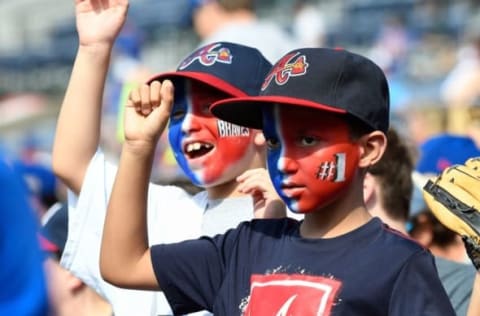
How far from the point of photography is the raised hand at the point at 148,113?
299 cm

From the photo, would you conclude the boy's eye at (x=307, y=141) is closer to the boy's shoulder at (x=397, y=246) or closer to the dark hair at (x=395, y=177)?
the boy's shoulder at (x=397, y=246)

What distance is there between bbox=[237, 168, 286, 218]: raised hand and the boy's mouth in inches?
7.4

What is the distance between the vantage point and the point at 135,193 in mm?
3021

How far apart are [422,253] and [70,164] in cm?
121

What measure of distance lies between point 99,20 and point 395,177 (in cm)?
134

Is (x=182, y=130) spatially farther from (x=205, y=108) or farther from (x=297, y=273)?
(x=297, y=273)

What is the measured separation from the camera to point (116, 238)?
304 centimetres

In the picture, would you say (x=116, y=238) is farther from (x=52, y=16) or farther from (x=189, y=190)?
(x=52, y=16)

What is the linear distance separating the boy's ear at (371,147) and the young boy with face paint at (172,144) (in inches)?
24.1

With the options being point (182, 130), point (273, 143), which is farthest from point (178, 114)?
point (273, 143)

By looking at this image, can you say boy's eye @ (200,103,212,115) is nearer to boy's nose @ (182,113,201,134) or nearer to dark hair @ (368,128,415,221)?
boy's nose @ (182,113,201,134)

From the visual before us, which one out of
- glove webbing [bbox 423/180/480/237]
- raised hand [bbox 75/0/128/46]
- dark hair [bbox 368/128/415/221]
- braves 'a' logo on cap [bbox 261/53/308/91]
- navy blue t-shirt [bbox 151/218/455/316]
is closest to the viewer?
navy blue t-shirt [bbox 151/218/455/316]

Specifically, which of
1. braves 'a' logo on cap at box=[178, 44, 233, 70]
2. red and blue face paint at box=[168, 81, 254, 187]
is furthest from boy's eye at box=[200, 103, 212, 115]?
braves 'a' logo on cap at box=[178, 44, 233, 70]

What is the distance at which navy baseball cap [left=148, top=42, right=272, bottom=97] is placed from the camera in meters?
3.47
